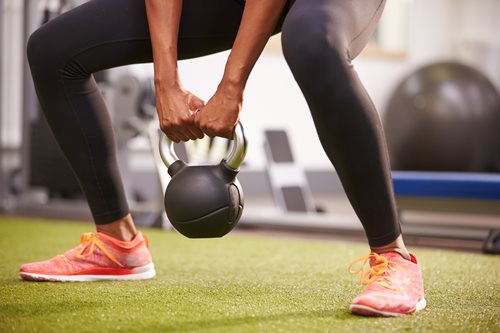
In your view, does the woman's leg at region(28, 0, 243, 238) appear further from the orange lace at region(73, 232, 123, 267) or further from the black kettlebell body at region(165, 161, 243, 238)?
the black kettlebell body at region(165, 161, 243, 238)

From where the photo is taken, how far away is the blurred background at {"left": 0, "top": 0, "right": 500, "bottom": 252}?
9.71 ft

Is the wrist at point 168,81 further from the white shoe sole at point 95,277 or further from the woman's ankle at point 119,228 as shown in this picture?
the white shoe sole at point 95,277

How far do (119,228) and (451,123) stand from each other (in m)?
3.80

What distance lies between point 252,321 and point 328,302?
0.24 metres

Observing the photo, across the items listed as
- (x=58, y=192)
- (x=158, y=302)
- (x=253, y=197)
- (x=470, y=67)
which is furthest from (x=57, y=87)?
(x=470, y=67)

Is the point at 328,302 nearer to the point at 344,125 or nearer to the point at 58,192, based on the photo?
the point at 344,125

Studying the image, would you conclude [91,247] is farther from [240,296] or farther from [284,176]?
[284,176]

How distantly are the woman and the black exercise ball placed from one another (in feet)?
12.0

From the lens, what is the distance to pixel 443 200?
9.21 feet

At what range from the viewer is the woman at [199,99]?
1192 mm

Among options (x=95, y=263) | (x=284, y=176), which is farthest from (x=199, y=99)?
(x=284, y=176)

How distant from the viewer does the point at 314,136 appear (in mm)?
5938

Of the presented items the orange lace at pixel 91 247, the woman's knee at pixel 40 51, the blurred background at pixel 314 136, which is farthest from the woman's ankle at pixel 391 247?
the blurred background at pixel 314 136

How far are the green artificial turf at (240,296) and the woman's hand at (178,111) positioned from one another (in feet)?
1.03
